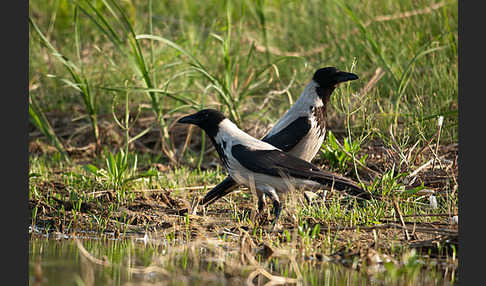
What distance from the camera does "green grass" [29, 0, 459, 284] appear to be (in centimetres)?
513

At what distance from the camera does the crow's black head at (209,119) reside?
17.7 ft

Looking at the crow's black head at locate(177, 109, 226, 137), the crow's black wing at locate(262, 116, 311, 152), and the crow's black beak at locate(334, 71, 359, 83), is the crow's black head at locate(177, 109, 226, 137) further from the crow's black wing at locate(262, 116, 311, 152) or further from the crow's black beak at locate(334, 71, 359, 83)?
the crow's black beak at locate(334, 71, 359, 83)

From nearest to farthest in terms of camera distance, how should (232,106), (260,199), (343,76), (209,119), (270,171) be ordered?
(270,171) → (260,199) → (209,119) → (343,76) → (232,106)

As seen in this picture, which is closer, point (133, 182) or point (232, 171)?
point (232, 171)

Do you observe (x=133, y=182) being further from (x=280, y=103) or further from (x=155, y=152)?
(x=280, y=103)

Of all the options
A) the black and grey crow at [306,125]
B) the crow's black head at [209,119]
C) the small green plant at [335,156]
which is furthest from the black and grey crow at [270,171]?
the small green plant at [335,156]

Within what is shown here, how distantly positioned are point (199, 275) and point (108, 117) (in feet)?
17.4

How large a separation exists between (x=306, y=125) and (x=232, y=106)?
1.72 meters

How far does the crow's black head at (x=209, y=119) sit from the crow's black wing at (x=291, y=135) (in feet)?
1.88

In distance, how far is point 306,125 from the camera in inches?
223

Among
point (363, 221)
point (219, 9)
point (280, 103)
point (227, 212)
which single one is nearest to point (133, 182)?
point (227, 212)

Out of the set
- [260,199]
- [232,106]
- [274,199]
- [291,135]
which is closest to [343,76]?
[291,135]

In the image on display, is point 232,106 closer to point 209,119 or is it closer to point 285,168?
point 209,119

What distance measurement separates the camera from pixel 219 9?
11.4 m
